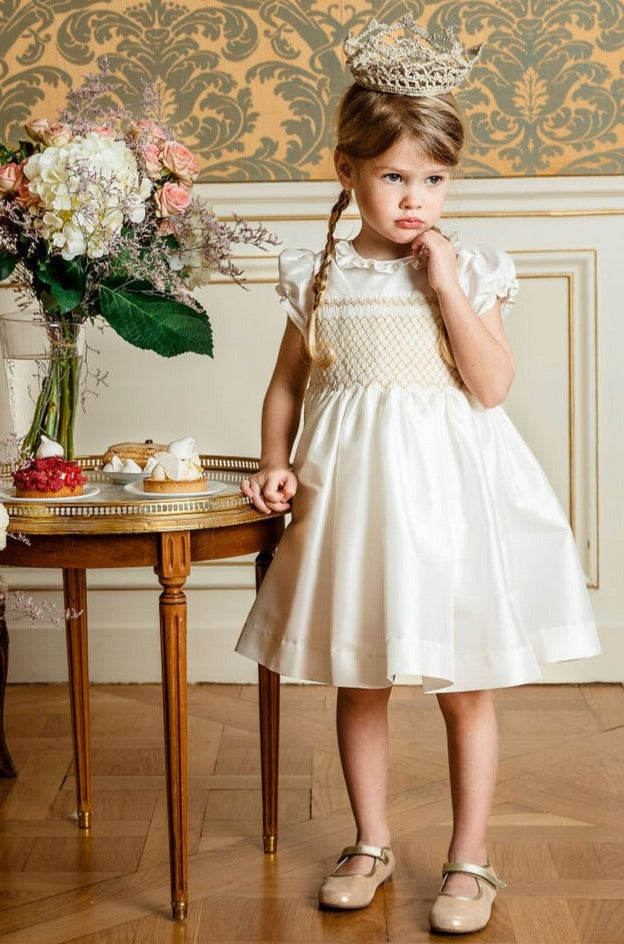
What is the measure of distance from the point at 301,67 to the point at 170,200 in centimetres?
119

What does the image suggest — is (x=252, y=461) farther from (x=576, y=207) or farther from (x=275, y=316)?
(x=576, y=207)

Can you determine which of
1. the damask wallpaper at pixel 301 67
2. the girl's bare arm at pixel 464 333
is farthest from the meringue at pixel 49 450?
the damask wallpaper at pixel 301 67

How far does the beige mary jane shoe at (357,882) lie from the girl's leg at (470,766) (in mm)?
115

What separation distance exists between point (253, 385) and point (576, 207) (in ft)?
2.91

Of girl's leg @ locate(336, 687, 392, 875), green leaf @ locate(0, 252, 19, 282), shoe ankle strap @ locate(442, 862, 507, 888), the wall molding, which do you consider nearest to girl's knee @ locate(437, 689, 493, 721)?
girl's leg @ locate(336, 687, 392, 875)

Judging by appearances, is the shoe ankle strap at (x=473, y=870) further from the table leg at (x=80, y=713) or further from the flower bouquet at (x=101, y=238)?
the flower bouquet at (x=101, y=238)

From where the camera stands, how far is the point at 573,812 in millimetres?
2141

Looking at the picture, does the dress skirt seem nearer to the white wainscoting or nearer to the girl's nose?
the girl's nose

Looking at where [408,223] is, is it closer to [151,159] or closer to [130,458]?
[151,159]

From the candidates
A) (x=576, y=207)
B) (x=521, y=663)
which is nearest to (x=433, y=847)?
(x=521, y=663)

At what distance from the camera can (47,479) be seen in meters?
1.76

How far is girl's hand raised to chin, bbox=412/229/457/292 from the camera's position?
1732mm

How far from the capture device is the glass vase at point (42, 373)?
1883 millimetres

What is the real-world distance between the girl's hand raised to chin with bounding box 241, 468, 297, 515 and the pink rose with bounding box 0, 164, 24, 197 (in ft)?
Result: 1.86
